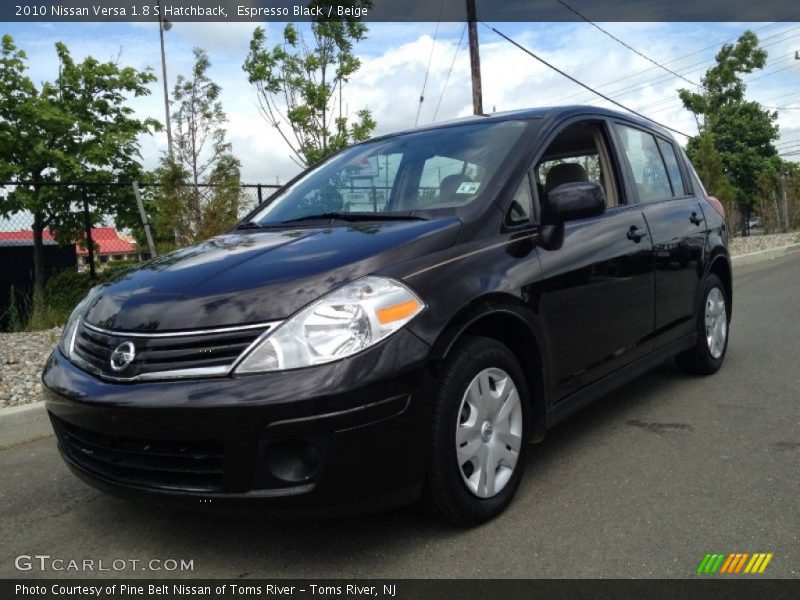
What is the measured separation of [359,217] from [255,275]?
2.73 ft

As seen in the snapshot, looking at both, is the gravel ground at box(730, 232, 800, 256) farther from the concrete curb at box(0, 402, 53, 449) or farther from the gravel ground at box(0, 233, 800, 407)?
the concrete curb at box(0, 402, 53, 449)

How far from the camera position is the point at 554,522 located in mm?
2834

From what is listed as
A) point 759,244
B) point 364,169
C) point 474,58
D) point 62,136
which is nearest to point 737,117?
point 759,244

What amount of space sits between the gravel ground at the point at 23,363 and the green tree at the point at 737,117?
120ft

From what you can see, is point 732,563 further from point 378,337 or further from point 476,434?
point 378,337

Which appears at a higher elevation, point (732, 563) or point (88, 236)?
point (88, 236)

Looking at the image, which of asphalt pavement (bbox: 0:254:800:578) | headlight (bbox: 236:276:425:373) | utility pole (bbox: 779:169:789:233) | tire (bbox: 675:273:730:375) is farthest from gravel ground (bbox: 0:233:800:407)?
utility pole (bbox: 779:169:789:233)

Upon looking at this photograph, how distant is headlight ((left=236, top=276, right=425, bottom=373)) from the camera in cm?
233

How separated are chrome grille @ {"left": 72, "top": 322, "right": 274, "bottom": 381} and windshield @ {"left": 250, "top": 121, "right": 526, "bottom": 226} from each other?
43.2 inches

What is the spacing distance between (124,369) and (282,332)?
0.59 metres

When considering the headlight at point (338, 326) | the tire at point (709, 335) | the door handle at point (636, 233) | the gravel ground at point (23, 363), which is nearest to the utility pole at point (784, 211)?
the tire at point (709, 335)

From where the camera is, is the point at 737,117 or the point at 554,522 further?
the point at 737,117

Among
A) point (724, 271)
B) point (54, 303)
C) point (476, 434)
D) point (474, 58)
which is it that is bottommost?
point (54, 303)
